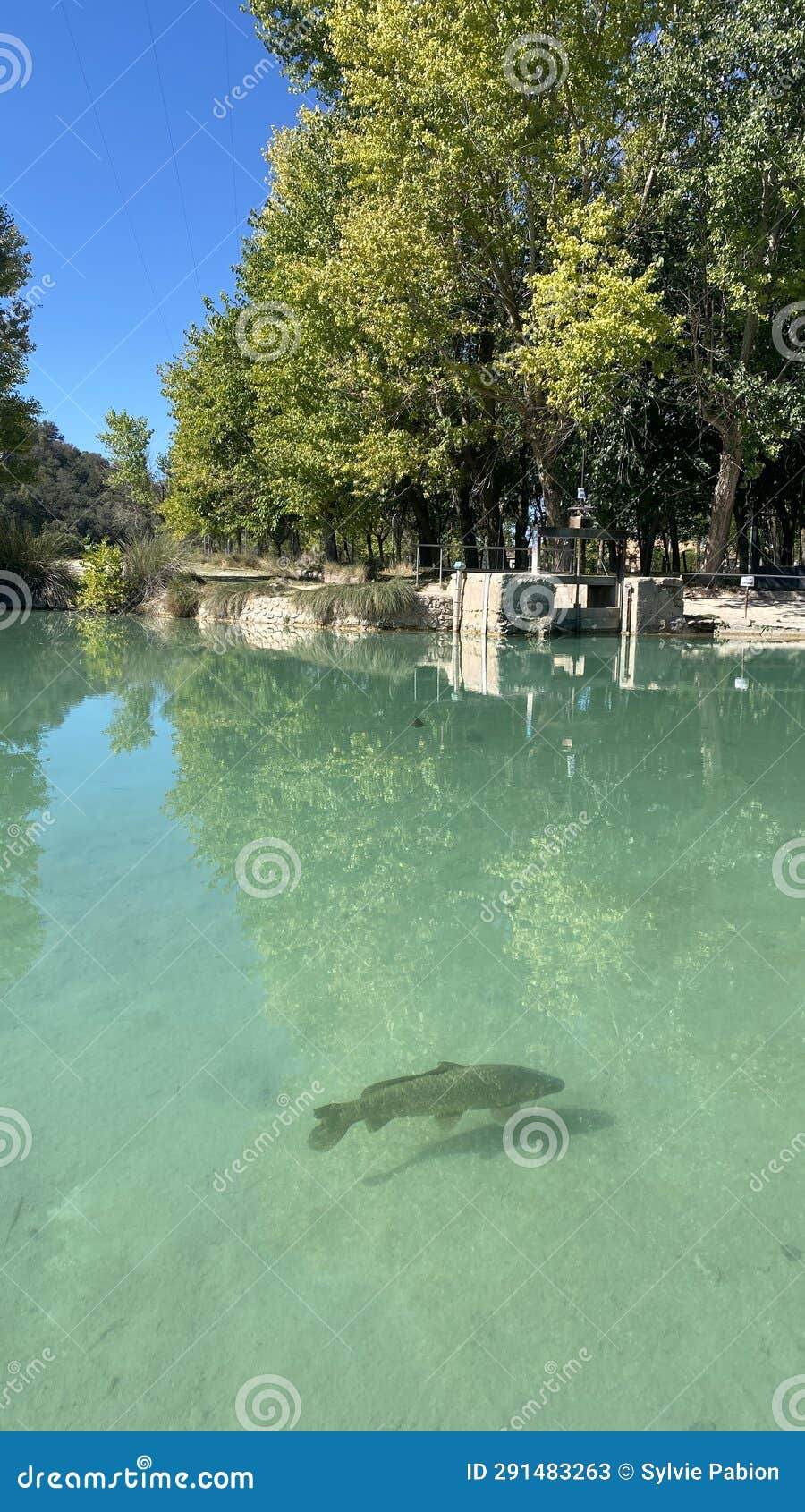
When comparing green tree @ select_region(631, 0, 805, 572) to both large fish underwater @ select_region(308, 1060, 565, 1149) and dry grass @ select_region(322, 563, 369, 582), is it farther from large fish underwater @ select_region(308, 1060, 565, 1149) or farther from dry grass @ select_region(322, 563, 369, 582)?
large fish underwater @ select_region(308, 1060, 565, 1149)

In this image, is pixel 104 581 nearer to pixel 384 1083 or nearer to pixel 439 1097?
pixel 384 1083

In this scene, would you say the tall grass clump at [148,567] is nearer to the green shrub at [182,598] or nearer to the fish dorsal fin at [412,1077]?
the green shrub at [182,598]

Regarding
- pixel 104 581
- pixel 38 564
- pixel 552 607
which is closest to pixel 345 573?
pixel 104 581

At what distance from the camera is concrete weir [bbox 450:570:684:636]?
70.7 ft

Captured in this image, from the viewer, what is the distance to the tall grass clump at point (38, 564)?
28891mm

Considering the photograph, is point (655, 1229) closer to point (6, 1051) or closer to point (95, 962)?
point (6, 1051)

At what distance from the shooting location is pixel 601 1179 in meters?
3.14

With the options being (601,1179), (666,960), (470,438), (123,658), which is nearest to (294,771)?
(666,960)

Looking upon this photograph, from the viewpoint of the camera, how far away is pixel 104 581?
27938mm

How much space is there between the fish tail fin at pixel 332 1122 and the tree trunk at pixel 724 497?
22.1 metres

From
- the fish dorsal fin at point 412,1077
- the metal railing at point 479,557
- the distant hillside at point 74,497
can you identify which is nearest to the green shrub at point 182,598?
the metal railing at point 479,557

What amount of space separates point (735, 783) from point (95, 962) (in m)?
5.97

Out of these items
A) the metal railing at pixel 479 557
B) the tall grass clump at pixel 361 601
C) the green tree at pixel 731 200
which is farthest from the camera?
the metal railing at pixel 479 557
